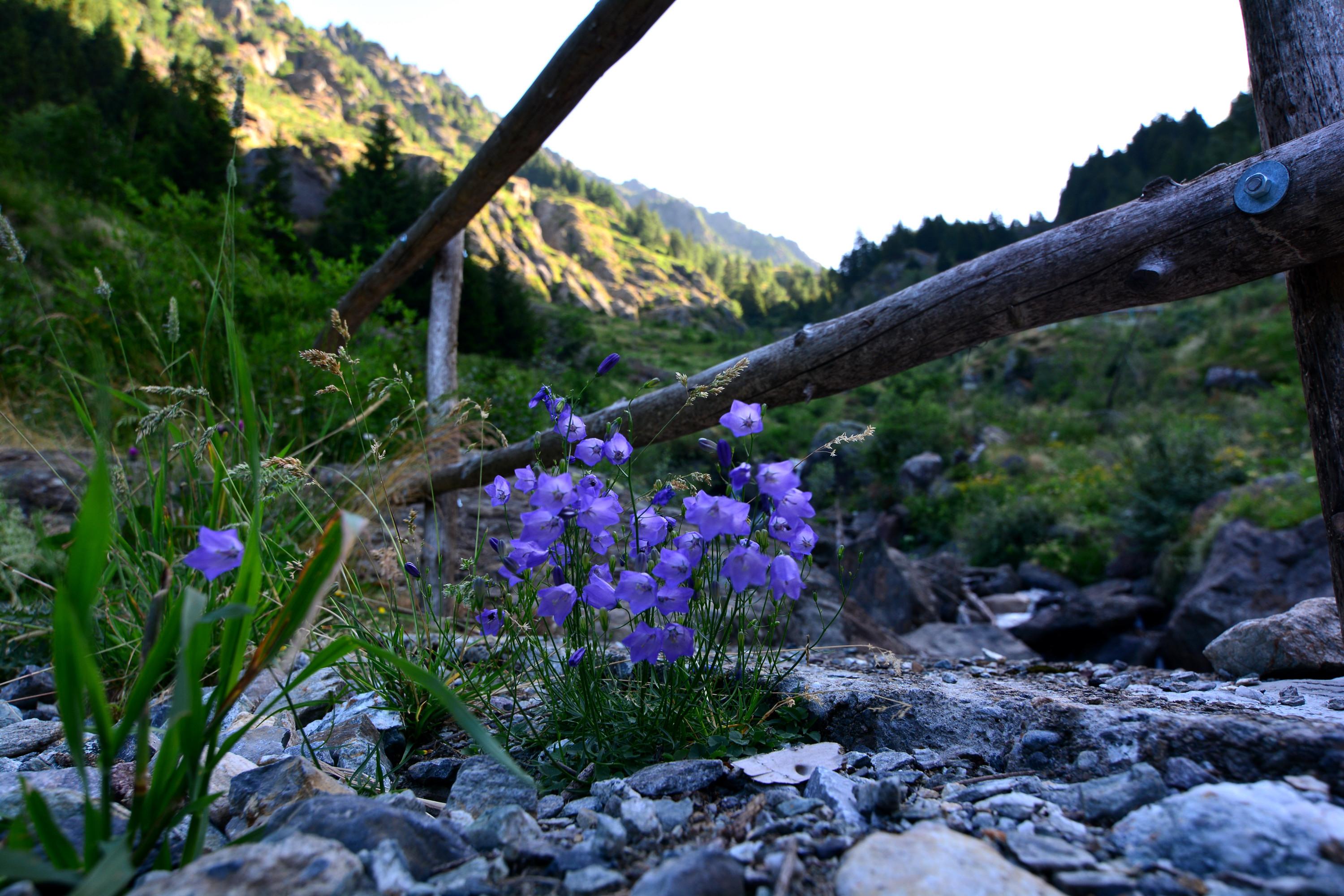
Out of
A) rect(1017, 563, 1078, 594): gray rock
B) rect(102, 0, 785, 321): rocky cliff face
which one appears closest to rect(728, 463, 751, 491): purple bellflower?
rect(1017, 563, 1078, 594): gray rock

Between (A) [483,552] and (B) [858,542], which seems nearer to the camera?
(A) [483,552]

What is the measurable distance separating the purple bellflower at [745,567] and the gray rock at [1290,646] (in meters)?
1.85

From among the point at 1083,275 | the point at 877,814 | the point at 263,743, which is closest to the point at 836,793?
the point at 877,814

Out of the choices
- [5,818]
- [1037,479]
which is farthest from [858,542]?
[5,818]

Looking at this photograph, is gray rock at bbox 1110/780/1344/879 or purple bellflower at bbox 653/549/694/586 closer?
gray rock at bbox 1110/780/1344/879

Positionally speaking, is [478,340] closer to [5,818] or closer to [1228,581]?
[1228,581]

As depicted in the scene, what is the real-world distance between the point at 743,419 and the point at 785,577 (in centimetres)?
34

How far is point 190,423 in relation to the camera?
330 centimetres

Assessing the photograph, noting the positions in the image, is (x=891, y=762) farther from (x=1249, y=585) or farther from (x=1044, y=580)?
(x=1044, y=580)

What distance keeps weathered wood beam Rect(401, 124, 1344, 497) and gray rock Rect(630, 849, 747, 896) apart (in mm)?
838

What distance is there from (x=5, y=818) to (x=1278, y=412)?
15.0 metres

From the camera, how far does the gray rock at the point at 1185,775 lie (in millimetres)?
1029

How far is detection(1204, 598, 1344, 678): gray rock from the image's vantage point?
196cm

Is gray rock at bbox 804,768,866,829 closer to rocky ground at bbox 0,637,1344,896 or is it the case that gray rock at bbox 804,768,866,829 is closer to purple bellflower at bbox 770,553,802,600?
rocky ground at bbox 0,637,1344,896
